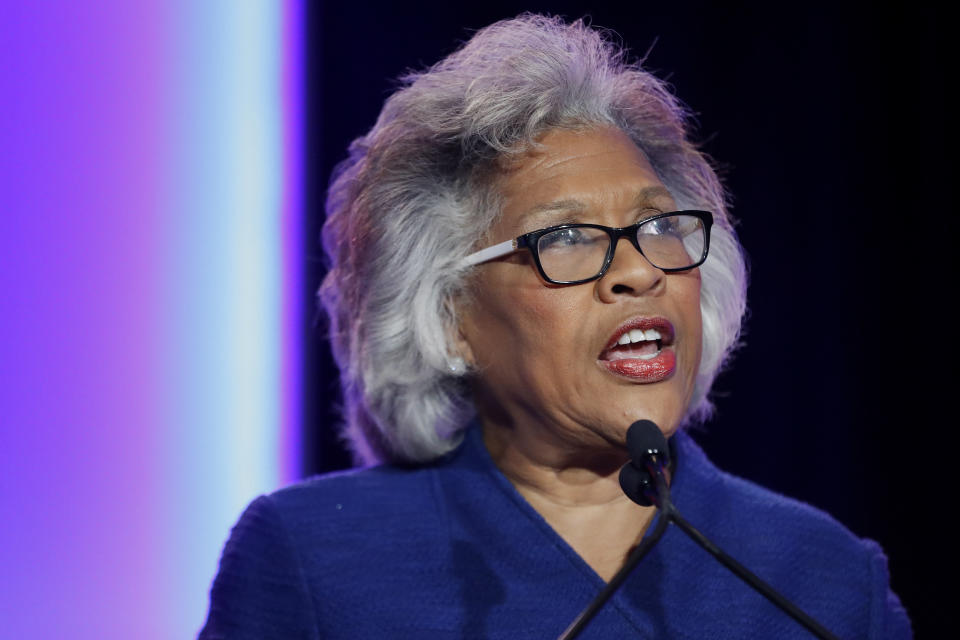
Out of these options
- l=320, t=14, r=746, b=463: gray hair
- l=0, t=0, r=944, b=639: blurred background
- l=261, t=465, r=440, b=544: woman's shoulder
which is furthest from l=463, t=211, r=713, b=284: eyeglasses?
l=0, t=0, r=944, b=639: blurred background

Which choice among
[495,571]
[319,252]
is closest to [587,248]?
[495,571]

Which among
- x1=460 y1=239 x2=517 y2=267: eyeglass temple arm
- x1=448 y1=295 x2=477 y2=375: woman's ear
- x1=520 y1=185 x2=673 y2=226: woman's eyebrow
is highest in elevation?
x1=520 y1=185 x2=673 y2=226: woman's eyebrow

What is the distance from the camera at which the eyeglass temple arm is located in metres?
1.53

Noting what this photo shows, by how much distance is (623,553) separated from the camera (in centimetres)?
160

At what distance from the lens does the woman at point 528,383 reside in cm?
148

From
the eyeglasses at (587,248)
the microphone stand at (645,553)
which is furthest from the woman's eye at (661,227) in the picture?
the microphone stand at (645,553)

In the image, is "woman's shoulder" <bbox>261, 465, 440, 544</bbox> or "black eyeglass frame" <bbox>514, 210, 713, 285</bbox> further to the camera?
"woman's shoulder" <bbox>261, 465, 440, 544</bbox>

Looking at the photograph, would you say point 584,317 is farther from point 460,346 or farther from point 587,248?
point 460,346

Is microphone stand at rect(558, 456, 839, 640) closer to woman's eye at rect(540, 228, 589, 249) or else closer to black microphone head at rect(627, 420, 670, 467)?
black microphone head at rect(627, 420, 670, 467)

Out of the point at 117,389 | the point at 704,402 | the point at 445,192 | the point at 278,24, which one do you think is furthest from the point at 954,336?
the point at 117,389

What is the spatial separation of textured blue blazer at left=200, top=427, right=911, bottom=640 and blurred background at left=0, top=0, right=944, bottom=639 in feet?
2.99

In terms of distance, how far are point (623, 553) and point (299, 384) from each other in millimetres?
1306

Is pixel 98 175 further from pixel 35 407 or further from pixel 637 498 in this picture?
pixel 637 498

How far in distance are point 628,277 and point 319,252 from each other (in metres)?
1.39
